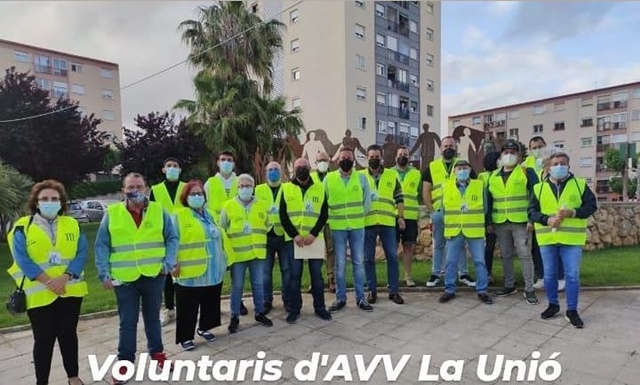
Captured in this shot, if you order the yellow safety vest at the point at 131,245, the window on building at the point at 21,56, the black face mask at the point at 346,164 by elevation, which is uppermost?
the window on building at the point at 21,56

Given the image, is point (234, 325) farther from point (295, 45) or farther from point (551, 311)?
point (295, 45)

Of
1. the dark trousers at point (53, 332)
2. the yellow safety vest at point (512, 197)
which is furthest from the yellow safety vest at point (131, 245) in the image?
the yellow safety vest at point (512, 197)

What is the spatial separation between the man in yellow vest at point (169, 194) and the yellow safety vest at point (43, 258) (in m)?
1.36

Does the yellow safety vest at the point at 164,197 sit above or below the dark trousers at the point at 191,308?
above

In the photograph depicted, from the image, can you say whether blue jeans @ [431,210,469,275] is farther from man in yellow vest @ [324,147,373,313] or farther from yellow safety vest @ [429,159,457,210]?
man in yellow vest @ [324,147,373,313]

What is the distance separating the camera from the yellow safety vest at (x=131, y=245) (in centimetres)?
335

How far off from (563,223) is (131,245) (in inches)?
166

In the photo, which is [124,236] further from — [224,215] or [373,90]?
[373,90]

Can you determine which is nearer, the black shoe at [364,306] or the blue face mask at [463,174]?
the black shoe at [364,306]

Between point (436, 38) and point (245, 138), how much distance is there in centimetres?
2806

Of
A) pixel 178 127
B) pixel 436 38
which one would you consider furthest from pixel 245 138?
pixel 436 38

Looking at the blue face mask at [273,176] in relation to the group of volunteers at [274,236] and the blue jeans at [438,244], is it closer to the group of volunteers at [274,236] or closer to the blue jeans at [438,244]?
the group of volunteers at [274,236]

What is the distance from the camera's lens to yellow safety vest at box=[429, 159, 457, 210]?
18.7 ft

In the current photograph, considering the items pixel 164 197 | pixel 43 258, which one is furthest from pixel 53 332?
pixel 164 197
